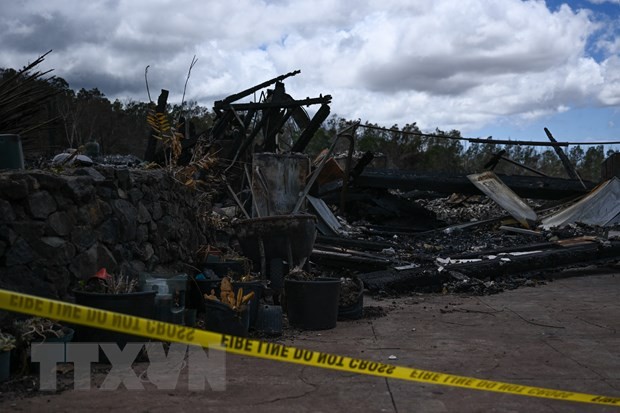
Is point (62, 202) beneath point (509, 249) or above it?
above

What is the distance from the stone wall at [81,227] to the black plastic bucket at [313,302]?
1772 mm

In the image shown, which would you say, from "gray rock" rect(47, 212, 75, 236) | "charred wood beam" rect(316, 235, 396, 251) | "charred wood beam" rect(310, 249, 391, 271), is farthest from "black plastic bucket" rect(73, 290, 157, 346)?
"charred wood beam" rect(316, 235, 396, 251)

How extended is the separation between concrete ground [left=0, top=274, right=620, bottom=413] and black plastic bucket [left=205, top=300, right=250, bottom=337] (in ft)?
1.65

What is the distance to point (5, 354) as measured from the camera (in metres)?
4.90

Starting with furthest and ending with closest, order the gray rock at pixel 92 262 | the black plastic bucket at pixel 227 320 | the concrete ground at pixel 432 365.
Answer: the black plastic bucket at pixel 227 320
the gray rock at pixel 92 262
the concrete ground at pixel 432 365

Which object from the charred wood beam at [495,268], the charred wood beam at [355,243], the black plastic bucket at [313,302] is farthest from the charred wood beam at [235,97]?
the black plastic bucket at [313,302]

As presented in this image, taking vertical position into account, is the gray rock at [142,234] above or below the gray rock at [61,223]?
below

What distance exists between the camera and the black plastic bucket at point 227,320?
6680 millimetres

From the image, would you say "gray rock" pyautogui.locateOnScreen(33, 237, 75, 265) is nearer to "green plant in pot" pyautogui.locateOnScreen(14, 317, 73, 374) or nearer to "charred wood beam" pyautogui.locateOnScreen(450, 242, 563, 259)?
"green plant in pot" pyautogui.locateOnScreen(14, 317, 73, 374)

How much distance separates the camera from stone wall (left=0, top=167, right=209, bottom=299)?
549cm

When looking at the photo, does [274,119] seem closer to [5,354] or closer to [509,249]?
[509,249]

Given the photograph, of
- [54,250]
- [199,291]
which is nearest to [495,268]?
[199,291]

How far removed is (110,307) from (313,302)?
254cm

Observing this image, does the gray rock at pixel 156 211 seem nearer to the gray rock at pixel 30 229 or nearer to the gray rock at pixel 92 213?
the gray rock at pixel 92 213
